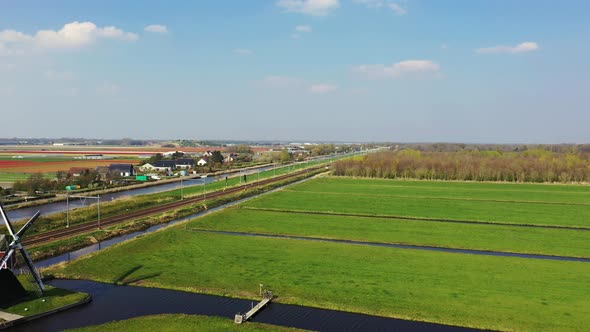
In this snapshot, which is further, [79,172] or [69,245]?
[79,172]

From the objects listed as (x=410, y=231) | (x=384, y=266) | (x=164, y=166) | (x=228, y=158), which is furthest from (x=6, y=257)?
(x=228, y=158)

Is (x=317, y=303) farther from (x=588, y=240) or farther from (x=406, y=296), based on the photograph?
(x=588, y=240)

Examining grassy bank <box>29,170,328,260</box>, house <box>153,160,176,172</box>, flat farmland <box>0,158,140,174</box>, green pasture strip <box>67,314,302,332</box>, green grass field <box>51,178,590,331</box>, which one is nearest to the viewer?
green pasture strip <box>67,314,302,332</box>

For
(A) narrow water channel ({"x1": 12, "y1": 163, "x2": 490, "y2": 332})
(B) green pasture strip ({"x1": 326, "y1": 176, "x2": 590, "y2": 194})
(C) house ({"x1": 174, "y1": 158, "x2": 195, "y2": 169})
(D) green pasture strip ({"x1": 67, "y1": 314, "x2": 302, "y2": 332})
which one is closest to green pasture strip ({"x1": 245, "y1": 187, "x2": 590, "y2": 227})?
(B) green pasture strip ({"x1": 326, "y1": 176, "x2": 590, "y2": 194})

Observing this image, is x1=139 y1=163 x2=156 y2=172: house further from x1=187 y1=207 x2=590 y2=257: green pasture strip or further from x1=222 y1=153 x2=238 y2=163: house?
x1=187 y1=207 x2=590 y2=257: green pasture strip

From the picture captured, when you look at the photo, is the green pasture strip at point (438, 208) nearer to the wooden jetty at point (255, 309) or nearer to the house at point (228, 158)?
the wooden jetty at point (255, 309)

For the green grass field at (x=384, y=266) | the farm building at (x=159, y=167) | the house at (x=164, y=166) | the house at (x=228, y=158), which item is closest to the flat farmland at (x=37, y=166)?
the farm building at (x=159, y=167)

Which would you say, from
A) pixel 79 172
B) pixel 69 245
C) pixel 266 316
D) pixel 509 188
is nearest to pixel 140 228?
pixel 69 245
